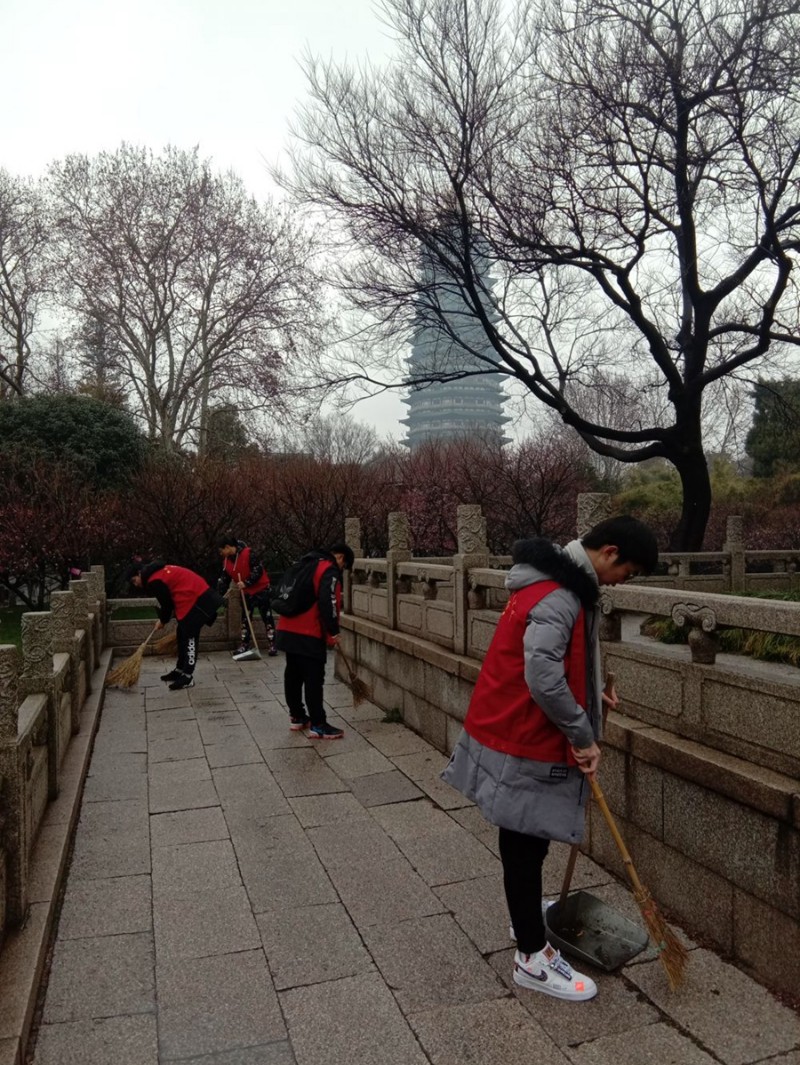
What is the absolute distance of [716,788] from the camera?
307 centimetres

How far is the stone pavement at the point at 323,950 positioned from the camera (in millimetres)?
2559

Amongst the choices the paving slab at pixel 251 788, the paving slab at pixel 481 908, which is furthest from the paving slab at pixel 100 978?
the paving slab at pixel 251 788

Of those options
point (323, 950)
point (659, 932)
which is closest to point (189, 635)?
point (323, 950)

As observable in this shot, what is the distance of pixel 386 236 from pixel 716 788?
9880 millimetres

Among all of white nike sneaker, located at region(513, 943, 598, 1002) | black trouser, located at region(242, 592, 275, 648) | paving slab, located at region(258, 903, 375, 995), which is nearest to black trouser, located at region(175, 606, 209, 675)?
black trouser, located at region(242, 592, 275, 648)

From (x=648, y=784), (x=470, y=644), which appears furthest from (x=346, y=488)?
(x=648, y=784)

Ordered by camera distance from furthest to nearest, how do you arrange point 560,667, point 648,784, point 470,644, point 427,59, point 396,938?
point 427,59, point 470,644, point 648,784, point 396,938, point 560,667

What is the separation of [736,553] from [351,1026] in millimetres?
11661

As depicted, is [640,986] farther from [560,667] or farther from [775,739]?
[560,667]

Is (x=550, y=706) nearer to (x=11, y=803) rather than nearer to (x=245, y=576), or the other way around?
(x=11, y=803)

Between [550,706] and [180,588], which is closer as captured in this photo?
[550,706]

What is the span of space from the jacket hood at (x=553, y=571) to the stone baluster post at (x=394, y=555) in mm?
4731

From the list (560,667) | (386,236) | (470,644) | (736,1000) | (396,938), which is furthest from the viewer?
(386,236)

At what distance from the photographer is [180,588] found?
8.18 metres
